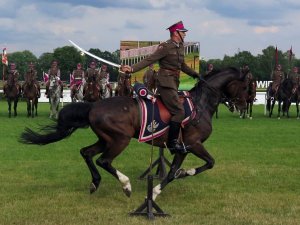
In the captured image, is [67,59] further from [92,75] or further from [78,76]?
[92,75]

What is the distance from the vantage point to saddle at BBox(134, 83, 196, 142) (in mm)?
8359

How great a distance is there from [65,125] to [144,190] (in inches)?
83.2

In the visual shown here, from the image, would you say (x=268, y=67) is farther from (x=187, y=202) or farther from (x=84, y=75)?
(x=187, y=202)

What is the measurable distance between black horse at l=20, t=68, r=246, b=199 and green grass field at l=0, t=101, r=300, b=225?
1.94ft

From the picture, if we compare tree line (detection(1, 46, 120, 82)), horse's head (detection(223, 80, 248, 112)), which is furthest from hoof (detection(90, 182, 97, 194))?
tree line (detection(1, 46, 120, 82))

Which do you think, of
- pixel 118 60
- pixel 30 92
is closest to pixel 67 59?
pixel 118 60

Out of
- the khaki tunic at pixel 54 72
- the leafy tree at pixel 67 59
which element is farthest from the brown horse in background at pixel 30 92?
the leafy tree at pixel 67 59

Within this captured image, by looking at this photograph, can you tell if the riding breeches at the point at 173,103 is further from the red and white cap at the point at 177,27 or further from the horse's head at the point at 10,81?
the horse's head at the point at 10,81

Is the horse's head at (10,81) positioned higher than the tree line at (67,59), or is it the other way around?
the tree line at (67,59)

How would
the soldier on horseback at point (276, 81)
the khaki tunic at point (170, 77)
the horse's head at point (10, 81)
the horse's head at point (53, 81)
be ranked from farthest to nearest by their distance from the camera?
the soldier on horseback at point (276, 81)
the horse's head at point (53, 81)
the horse's head at point (10, 81)
the khaki tunic at point (170, 77)

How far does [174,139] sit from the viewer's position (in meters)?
8.53

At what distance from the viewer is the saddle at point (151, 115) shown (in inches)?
329

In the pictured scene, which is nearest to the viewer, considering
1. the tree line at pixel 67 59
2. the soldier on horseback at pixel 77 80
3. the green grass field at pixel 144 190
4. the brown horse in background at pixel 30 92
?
the green grass field at pixel 144 190

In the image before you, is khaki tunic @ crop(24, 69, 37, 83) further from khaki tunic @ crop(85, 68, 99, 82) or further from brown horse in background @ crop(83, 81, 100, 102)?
brown horse in background @ crop(83, 81, 100, 102)
